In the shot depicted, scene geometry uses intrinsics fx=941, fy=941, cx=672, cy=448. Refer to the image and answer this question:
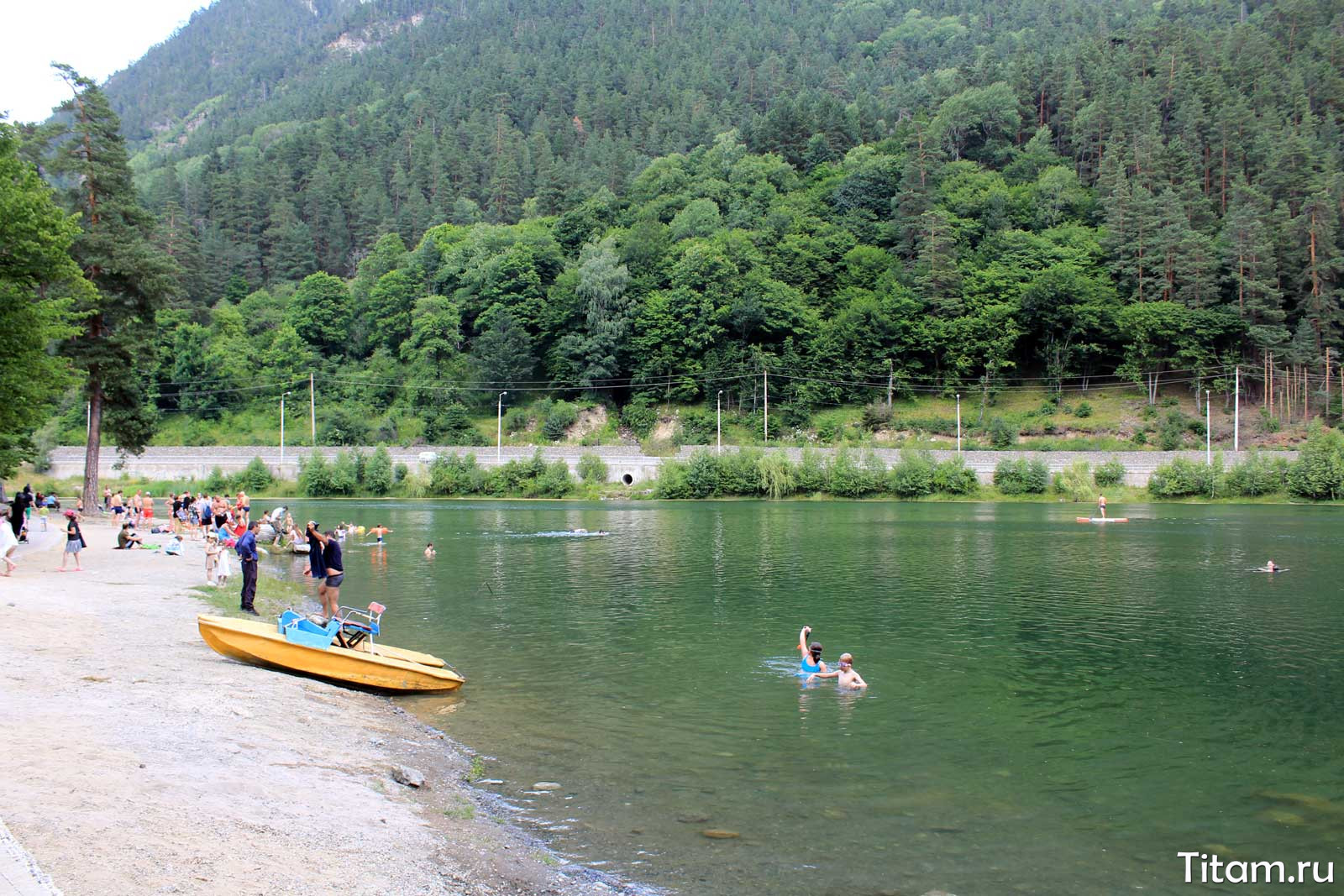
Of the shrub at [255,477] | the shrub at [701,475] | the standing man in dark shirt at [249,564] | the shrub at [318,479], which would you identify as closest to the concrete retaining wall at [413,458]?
the shrub at [255,477]

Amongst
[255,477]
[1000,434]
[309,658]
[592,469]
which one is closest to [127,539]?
[309,658]

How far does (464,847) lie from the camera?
994 centimetres

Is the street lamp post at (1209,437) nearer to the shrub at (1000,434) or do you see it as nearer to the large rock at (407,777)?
the shrub at (1000,434)

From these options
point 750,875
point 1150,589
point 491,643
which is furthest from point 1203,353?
point 750,875

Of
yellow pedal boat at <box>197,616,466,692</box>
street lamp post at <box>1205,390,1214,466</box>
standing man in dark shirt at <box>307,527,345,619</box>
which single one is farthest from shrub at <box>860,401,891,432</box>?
yellow pedal boat at <box>197,616,466,692</box>

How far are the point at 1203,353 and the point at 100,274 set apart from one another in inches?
3820

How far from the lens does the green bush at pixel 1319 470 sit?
71562 mm

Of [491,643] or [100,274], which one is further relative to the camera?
[100,274]

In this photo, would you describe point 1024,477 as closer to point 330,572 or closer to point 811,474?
point 811,474

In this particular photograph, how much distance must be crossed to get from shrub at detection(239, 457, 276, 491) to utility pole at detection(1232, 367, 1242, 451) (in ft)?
285

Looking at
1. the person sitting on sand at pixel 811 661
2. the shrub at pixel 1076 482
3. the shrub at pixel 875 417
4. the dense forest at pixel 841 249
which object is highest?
the dense forest at pixel 841 249

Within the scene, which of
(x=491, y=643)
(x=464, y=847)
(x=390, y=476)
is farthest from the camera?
(x=390, y=476)

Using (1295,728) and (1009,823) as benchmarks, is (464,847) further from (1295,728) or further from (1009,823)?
(1295,728)

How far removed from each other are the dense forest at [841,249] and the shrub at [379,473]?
15.7m
